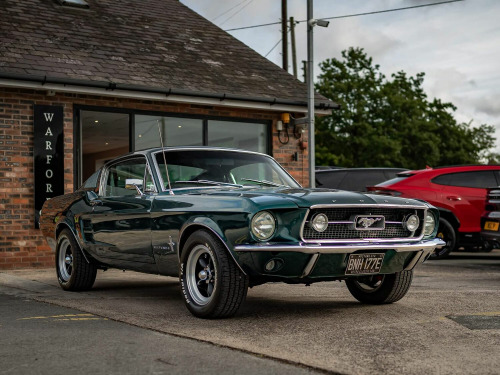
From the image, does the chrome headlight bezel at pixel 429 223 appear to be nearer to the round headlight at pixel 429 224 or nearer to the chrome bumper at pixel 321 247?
the round headlight at pixel 429 224

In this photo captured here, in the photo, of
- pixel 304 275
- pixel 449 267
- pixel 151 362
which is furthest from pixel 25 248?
pixel 151 362

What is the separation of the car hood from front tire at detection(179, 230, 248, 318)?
45 cm

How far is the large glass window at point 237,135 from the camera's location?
14.1m

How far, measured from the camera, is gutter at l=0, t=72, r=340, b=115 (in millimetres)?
11711

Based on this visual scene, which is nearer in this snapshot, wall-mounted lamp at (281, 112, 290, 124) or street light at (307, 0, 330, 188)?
street light at (307, 0, 330, 188)

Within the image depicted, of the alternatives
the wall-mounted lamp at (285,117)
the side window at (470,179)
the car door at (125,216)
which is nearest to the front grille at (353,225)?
the car door at (125,216)

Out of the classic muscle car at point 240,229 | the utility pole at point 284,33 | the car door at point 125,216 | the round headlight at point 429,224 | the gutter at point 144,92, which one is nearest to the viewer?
the classic muscle car at point 240,229

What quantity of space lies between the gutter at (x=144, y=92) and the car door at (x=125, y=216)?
4.05 metres

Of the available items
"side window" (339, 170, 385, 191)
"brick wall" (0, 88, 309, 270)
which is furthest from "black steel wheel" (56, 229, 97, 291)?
"side window" (339, 170, 385, 191)

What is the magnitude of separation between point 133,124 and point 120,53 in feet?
5.41

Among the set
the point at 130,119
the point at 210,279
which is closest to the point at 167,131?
the point at 130,119

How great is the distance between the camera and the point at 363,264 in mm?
5969

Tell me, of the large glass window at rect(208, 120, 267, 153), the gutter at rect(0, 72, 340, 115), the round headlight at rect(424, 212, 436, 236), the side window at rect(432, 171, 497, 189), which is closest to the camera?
the round headlight at rect(424, 212, 436, 236)

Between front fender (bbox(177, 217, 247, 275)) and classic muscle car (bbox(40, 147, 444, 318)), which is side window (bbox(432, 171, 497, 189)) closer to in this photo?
classic muscle car (bbox(40, 147, 444, 318))
